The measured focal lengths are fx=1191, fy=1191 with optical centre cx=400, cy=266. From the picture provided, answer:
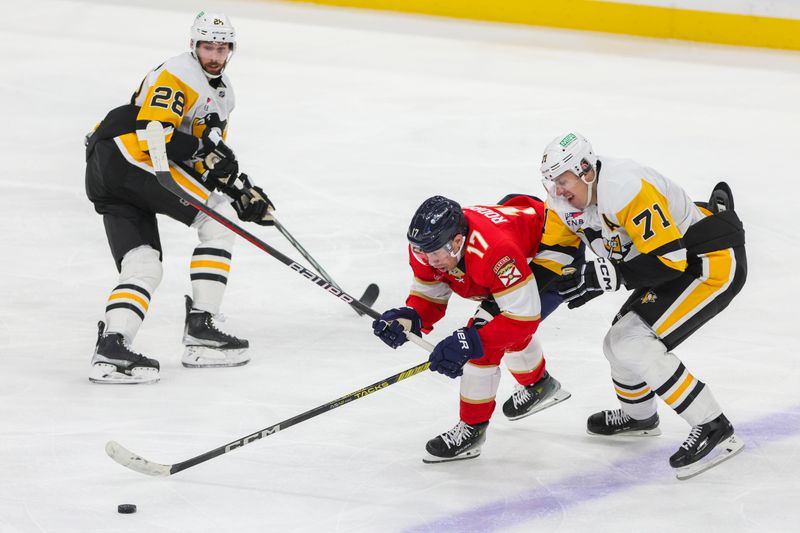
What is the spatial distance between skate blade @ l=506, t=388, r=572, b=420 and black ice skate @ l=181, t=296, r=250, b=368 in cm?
105

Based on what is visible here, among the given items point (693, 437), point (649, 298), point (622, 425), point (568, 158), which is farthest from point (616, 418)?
point (568, 158)

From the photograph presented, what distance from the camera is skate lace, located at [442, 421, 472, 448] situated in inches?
138

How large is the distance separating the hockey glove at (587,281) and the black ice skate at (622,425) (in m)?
0.45

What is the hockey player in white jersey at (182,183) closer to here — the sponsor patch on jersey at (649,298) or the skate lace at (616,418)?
the skate lace at (616,418)

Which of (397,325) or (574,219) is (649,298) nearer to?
(574,219)

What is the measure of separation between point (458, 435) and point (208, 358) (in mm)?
1101

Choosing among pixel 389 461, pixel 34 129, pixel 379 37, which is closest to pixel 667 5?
pixel 379 37

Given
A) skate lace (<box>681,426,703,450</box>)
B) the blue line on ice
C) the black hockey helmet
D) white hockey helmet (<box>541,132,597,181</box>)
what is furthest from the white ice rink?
white hockey helmet (<box>541,132,597,181</box>)

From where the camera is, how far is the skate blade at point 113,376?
398 centimetres

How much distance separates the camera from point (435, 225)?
10.4 ft

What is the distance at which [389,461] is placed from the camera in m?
3.50

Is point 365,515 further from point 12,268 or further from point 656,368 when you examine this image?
point 12,268

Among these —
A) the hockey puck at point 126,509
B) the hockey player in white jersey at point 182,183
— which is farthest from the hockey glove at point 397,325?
the hockey player in white jersey at point 182,183

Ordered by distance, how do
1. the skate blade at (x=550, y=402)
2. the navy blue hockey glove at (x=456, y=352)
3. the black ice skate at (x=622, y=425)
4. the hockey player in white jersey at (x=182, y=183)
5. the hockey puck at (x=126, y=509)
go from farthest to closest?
the hockey player in white jersey at (x=182, y=183), the skate blade at (x=550, y=402), the black ice skate at (x=622, y=425), the navy blue hockey glove at (x=456, y=352), the hockey puck at (x=126, y=509)
